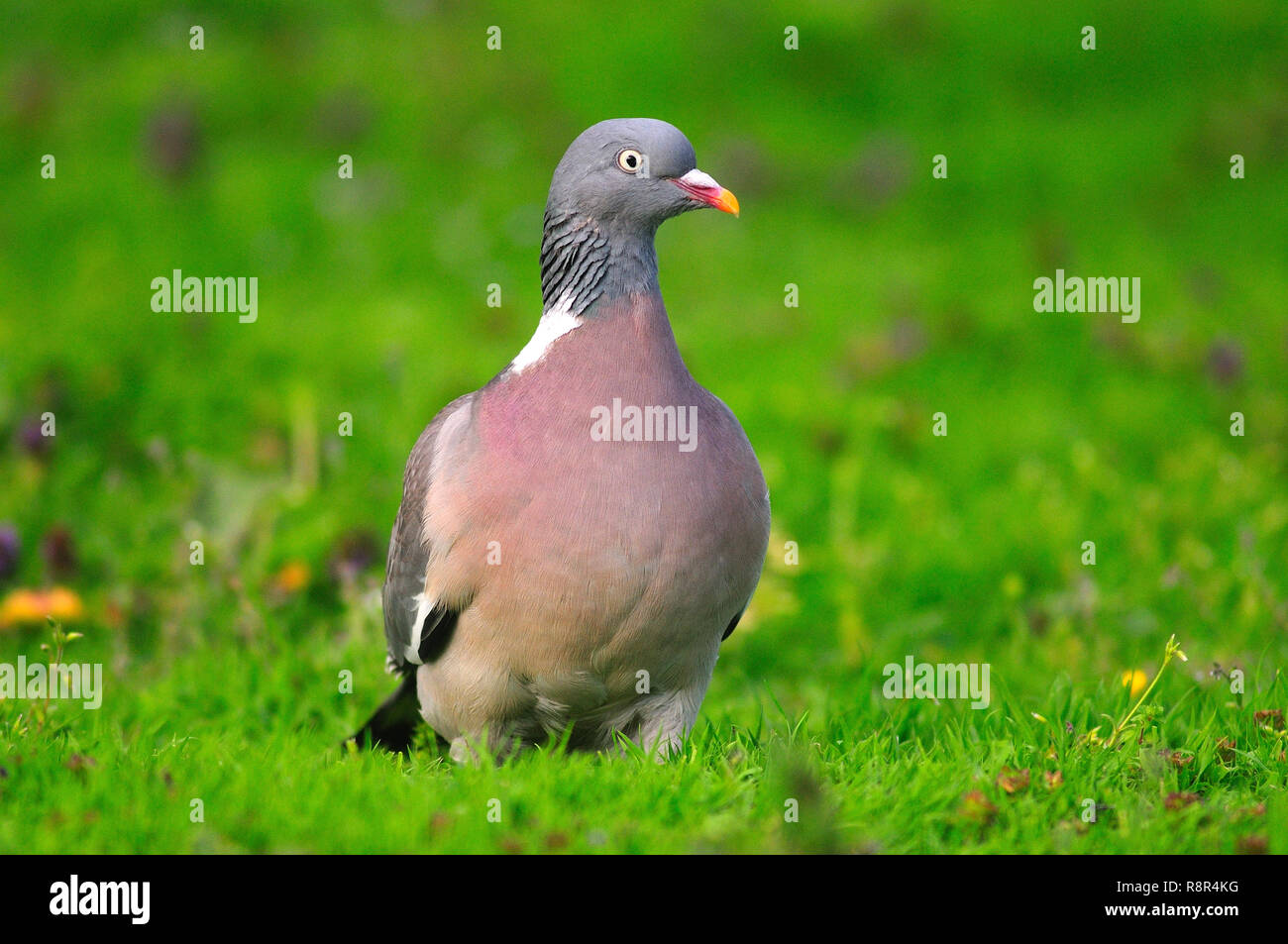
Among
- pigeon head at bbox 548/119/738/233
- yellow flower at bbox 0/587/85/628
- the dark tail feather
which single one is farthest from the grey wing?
yellow flower at bbox 0/587/85/628

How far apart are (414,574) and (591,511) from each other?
0.85 metres

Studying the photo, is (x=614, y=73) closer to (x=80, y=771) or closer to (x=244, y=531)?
(x=244, y=531)

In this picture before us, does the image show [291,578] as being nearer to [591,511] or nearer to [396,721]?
[396,721]

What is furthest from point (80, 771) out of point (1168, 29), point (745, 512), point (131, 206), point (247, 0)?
point (1168, 29)

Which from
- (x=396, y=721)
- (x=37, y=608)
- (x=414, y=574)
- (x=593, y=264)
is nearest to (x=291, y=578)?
(x=37, y=608)

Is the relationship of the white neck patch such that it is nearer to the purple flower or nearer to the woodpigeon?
the woodpigeon

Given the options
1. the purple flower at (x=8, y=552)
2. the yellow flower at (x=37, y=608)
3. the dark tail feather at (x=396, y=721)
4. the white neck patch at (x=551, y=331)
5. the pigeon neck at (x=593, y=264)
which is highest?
the pigeon neck at (x=593, y=264)

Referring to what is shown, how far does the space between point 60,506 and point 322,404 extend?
63.6 inches

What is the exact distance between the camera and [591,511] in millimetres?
4684

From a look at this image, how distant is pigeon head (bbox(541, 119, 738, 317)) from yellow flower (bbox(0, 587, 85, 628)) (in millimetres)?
3225

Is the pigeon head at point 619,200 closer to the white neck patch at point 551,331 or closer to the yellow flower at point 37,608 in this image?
the white neck patch at point 551,331

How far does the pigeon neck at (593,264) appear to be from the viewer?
5.02 metres

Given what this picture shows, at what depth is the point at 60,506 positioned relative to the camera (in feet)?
25.8

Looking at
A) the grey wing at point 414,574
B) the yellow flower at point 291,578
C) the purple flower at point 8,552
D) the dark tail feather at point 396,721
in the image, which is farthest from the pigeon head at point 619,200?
the purple flower at point 8,552
